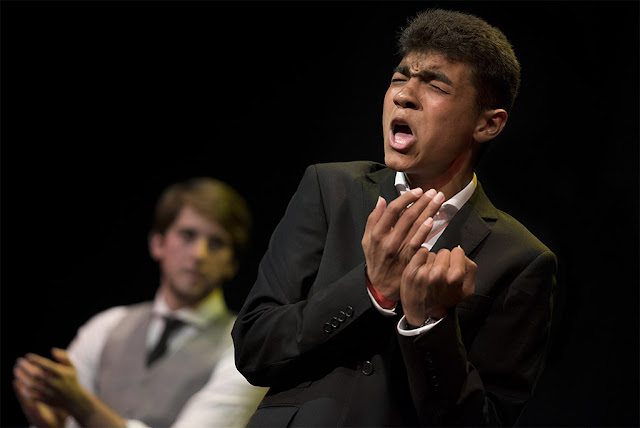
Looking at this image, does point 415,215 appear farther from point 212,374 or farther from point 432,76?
point 212,374

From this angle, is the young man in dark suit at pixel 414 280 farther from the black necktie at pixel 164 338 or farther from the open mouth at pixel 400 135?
the black necktie at pixel 164 338

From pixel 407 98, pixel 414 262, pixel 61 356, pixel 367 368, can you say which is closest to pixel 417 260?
pixel 414 262

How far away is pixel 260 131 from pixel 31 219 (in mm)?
1116

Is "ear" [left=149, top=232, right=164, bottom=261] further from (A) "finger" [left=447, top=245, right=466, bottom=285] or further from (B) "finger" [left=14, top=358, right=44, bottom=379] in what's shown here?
(A) "finger" [left=447, top=245, right=466, bottom=285]

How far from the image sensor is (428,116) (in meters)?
1.56

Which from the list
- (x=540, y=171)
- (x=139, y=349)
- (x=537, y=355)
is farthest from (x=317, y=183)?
(x=139, y=349)

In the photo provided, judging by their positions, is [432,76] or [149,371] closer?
[432,76]

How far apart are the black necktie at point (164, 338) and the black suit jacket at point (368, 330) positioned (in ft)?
5.46

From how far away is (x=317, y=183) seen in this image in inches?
65.0

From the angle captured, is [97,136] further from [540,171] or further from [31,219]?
[540,171]

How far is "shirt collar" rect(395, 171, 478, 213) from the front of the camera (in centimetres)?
161

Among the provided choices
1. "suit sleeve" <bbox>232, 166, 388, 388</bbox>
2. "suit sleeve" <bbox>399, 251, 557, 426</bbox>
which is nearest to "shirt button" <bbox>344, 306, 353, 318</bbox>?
"suit sleeve" <bbox>232, 166, 388, 388</bbox>

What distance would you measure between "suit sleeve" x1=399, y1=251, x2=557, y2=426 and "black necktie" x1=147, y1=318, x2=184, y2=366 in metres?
1.89

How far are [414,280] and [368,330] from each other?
0.18m
